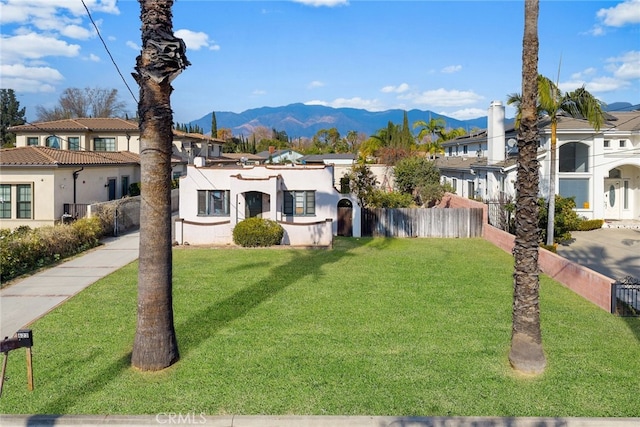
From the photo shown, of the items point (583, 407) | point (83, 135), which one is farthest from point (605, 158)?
point (83, 135)

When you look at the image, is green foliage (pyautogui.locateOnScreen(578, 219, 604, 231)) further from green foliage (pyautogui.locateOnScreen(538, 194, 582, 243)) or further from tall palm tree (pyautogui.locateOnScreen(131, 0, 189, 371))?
tall palm tree (pyautogui.locateOnScreen(131, 0, 189, 371))

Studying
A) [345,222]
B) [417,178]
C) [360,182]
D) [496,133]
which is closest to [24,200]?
[345,222]

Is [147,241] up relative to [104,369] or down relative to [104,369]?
up

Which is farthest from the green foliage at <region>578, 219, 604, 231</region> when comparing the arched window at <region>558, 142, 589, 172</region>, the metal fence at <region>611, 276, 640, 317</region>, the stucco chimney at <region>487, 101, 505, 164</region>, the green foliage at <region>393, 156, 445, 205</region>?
the metal fence at <region>611, 276, 640, 317</region>

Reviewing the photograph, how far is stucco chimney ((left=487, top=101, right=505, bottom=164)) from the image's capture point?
97.5 ft

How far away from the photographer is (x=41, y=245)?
52.5ft

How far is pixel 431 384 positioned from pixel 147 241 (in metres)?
4.79

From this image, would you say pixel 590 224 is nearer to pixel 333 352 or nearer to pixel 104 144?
pixel 333 352

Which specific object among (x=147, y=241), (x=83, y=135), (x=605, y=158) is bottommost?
(x=147, y=241)

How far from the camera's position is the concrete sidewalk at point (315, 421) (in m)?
5.94

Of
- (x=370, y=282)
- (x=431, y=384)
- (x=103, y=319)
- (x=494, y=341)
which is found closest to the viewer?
(x=431, y=384)

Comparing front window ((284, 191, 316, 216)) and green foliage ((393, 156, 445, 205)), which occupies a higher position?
green foliage ((393, 156, 445, 205))

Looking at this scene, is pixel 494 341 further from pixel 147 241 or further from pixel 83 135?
pixel 83 135

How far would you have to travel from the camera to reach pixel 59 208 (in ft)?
72.5
